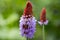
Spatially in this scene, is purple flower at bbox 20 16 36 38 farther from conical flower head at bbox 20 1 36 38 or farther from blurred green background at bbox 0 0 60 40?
blurred green background at bbox 0 0 60 40

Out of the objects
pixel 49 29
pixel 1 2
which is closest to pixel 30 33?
pixel 49 29

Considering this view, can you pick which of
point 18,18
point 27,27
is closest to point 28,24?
point 27,27

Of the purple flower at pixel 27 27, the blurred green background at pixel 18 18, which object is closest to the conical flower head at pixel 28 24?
the purple flower at pixel 27 27

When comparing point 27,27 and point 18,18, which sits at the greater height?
point 18,18

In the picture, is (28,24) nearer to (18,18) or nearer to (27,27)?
(27,27)

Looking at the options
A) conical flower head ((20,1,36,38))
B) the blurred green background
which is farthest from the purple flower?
the blurred green background

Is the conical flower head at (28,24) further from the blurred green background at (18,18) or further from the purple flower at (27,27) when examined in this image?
the blurred green background at (18,18)

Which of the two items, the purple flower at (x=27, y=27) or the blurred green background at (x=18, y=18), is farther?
the blurred green background at (x=18, y=18)

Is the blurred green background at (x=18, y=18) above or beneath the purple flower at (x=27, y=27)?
above
